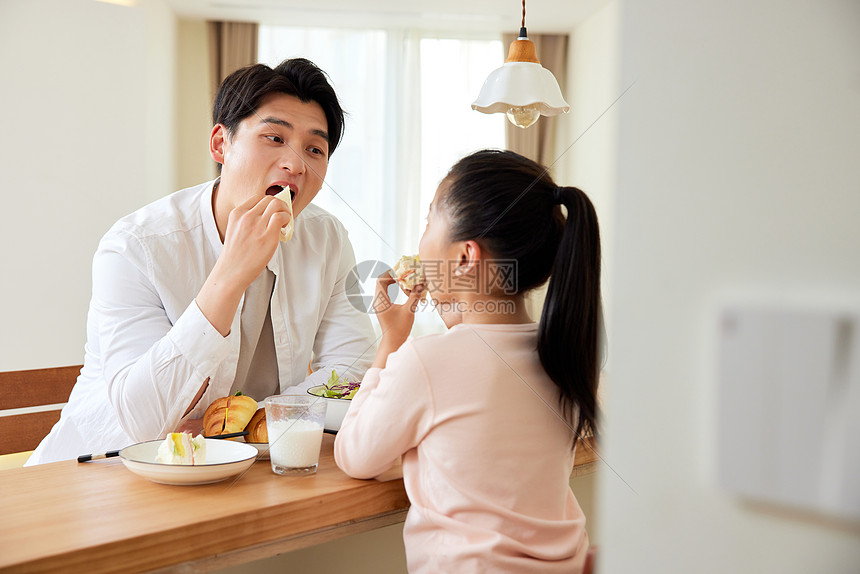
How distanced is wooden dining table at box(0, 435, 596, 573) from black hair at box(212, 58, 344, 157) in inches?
25.4

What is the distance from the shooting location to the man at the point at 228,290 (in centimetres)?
89

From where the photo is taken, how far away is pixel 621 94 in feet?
0.69

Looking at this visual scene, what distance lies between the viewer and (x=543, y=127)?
389 cm

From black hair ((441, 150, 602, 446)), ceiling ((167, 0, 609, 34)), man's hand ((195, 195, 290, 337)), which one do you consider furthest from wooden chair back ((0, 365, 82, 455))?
ceiling ((167, 0, 609, 34))

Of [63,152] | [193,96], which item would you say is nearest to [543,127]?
[193,96]

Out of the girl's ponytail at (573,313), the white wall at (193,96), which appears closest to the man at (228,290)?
the girl's ponytail at (573,313)

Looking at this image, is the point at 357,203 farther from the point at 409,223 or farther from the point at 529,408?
the point at 529,408

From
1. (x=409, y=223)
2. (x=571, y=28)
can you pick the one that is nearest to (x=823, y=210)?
(x=409, y=223)

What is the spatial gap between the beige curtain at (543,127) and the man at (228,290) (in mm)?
2777

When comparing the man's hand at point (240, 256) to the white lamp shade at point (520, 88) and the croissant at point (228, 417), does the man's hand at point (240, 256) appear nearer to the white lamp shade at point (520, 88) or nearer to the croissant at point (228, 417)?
the croissant at point (228, 417)

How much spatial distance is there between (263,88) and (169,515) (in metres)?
0.77

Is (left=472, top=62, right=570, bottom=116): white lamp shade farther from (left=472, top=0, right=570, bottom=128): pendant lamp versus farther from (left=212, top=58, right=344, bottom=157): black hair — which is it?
(left=212, top=58, right=344, bottom=157): black hair

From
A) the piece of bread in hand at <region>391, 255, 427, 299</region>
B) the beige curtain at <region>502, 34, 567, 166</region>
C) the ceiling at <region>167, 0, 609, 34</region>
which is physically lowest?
the piece of bread in hand at <region>391, 255, 427, 299</region>

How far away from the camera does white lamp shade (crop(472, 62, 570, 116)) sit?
140cm
